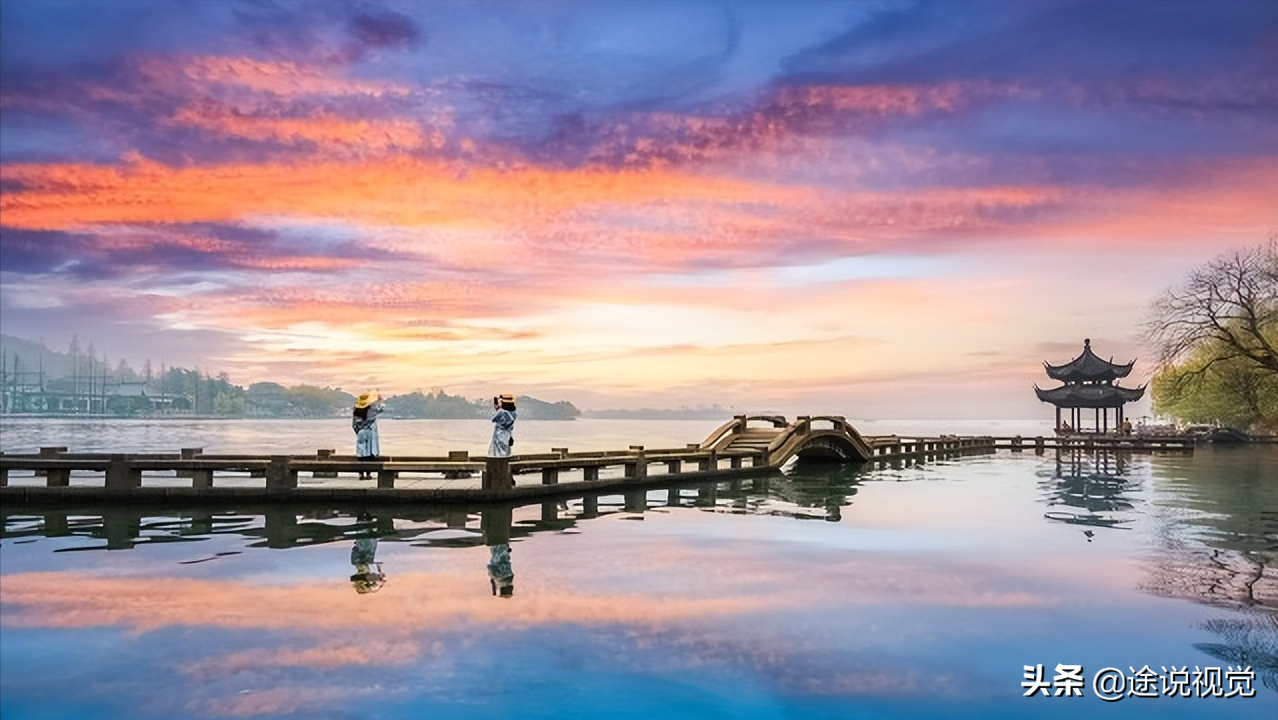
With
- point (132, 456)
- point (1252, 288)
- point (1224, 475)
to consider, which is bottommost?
point (1224, 475)

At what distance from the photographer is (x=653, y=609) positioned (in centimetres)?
1028

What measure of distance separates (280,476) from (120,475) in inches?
128

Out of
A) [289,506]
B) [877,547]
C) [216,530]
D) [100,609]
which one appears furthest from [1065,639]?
[289,506]

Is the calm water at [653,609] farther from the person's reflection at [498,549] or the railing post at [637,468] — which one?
the railing post at [637,468]

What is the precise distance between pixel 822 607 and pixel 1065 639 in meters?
2.62

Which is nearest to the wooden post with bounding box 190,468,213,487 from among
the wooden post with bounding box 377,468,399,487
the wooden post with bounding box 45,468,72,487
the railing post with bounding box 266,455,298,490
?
the railing post with bounding box 266,455,298,490

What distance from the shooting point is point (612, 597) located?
425 inches

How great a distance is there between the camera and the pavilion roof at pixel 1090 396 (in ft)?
224

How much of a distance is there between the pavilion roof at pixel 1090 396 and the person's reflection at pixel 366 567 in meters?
67.6

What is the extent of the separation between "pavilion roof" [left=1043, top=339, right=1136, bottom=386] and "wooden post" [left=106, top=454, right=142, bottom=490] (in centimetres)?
6935

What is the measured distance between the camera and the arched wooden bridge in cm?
3384

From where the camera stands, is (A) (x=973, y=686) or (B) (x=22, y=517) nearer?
(A) (x=973, y=686)

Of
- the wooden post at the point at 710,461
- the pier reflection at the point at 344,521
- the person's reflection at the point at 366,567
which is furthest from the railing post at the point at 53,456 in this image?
the wooden post at the point at 710,461

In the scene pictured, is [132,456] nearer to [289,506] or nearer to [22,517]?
[22,517]
